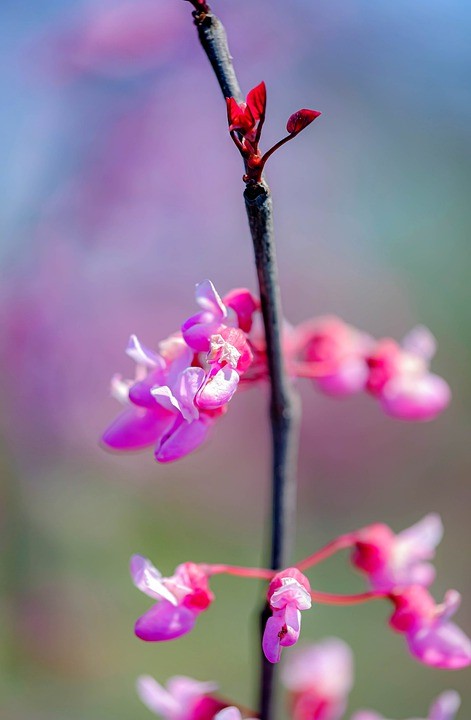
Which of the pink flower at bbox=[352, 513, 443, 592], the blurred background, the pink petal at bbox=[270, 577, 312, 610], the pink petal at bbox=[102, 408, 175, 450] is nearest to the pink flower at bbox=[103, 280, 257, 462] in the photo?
the pink petal at bbox=[102, 408, 175, 450]

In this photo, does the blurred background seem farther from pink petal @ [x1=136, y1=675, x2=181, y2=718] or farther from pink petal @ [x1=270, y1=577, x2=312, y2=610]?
pink petal @ [x1=270, y1=577, x2=312, y2=610]

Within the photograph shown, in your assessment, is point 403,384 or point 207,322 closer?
point 207,322

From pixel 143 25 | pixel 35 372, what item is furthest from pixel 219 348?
pixel 143 25

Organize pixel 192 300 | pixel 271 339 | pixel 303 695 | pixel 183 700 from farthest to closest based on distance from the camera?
1. pixel 192 300
2. pixel 303 695
3. pixel 183 700
4. pixel 271 339

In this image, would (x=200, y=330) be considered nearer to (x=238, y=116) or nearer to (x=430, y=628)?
(x=238, y=116)

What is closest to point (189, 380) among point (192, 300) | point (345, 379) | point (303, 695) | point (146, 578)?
point (146, 578)

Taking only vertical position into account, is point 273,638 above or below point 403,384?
below

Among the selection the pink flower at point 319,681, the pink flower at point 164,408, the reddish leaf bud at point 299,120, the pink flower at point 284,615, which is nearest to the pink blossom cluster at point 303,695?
the pink flower at point 319,681
